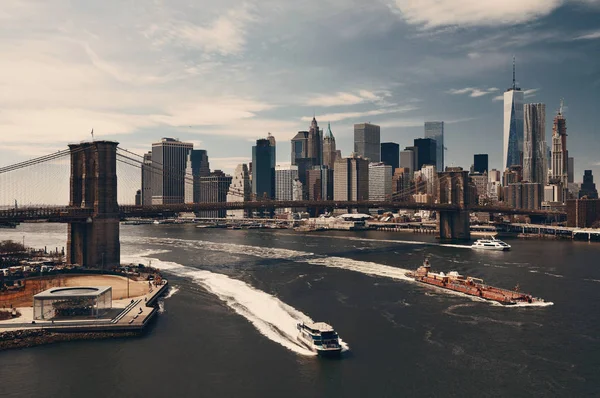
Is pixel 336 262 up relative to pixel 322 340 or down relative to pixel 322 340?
down

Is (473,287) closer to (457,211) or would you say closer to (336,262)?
(336,262)

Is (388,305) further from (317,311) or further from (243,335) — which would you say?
(243,335)

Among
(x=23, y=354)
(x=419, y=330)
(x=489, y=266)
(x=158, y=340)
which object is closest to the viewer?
(x=23, y=354)

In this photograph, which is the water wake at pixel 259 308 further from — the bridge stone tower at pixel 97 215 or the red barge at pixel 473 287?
the red barge at pixel 473 287

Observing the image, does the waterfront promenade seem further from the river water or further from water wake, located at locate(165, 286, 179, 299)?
water wake, located at locate(165, 286, 179, 299)

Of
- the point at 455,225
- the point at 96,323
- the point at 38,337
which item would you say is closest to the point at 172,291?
the point at 96,323

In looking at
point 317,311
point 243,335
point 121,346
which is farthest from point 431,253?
point 121,346

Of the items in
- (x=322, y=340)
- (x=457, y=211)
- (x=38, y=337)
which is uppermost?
(x=457, y=211)
